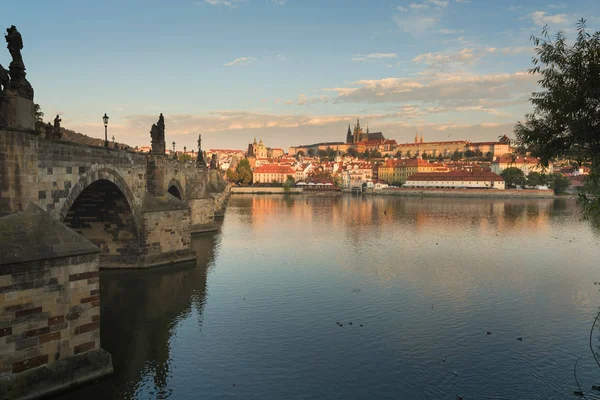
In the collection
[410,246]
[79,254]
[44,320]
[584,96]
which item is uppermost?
[584,96]

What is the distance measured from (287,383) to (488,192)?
410ft

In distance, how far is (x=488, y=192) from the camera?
127375 millimetres

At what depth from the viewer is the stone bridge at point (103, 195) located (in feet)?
43.1

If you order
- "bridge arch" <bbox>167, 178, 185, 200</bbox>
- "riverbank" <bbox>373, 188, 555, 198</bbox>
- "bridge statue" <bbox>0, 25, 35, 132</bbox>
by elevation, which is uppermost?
"bridge statue" <bbox>0, 25, 35, 132</bbox>

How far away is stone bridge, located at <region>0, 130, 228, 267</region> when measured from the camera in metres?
13.1

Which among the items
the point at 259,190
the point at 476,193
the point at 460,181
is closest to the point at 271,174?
the point at 259,190

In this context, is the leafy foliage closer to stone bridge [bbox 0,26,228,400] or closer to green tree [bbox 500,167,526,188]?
green tree [bbox 500,167,526,188]

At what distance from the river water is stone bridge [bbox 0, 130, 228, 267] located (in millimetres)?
1699

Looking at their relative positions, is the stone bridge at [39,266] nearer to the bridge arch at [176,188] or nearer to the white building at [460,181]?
the bridge arch at [176,188]

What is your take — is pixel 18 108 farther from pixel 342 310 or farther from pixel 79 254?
pixel 342 310

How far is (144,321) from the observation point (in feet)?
61.5

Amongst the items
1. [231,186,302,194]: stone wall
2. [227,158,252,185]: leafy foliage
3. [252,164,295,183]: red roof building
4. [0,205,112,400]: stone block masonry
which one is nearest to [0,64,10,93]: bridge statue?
[0,205,112,400]: stone block masonry

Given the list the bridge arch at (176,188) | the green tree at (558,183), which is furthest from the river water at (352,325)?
the green tree at (558,183)

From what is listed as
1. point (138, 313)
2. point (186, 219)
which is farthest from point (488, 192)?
point (138, 313)
